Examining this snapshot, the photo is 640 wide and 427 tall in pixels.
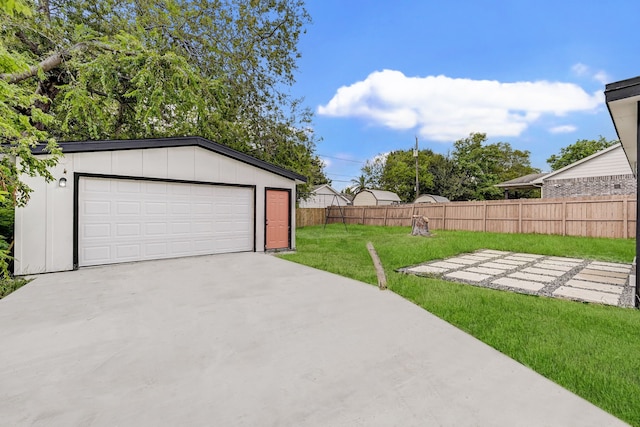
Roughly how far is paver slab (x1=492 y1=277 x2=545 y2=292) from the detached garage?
5.36 m

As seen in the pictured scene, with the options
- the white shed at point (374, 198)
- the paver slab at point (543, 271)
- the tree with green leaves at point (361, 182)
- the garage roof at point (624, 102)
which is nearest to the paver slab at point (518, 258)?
the paver slab at point (543, 271)

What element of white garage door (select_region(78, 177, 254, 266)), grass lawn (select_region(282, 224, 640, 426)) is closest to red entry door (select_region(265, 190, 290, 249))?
white garage door (select_region(78, 177, 254, 266))

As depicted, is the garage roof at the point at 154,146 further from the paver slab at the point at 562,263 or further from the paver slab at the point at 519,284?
the paver slab at the point at 562,263

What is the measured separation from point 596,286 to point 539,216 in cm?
797

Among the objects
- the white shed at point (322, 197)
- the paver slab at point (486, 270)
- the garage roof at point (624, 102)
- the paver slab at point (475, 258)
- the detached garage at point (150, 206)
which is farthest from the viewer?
the white shed at point (322, 197)

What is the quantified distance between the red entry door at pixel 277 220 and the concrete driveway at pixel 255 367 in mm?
4438

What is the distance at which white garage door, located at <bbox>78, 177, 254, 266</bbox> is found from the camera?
5805 mm

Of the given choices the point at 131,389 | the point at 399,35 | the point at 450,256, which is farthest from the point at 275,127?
the point at 131,389

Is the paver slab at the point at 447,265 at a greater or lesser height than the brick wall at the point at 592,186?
lesser

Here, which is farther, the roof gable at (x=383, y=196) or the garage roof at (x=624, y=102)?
the roof gable at (x=383, y=196)

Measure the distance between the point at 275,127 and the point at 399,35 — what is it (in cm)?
661

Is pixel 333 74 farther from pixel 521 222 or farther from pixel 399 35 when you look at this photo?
pixel 521 222

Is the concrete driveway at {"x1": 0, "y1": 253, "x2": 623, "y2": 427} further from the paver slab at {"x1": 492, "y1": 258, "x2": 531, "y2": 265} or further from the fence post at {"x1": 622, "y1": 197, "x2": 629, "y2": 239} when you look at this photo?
the fence post at {"x1": 622, "y1": 197, "x2": 629, "y2": 239}

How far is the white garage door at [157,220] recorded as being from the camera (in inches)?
229
